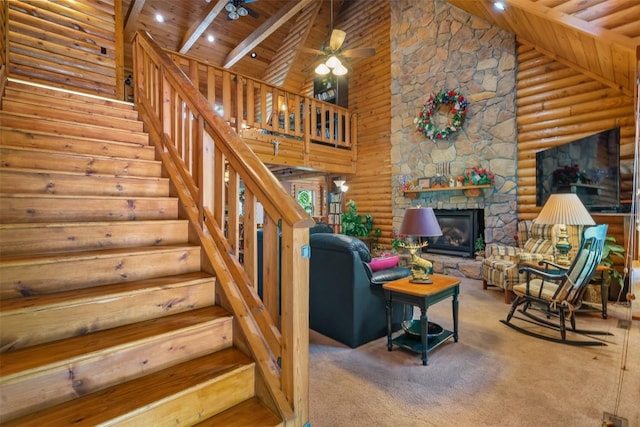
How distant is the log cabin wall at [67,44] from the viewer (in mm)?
4578

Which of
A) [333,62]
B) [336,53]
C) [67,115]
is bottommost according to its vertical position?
[67,115]

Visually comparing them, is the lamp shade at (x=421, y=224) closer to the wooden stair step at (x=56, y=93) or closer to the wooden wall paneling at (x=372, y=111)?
the wooden stair step at (x=56, y=93)

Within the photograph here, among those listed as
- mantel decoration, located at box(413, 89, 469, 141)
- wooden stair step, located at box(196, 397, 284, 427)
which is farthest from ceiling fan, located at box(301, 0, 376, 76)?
wooden stair step, located at box(196, 397, 284, 427)

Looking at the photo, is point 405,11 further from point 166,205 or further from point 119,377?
point 119,377

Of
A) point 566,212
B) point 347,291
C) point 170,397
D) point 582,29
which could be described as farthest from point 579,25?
point 170,397

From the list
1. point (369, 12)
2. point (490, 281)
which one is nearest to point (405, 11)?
point (369, 12)

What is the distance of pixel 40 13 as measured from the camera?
4738mm

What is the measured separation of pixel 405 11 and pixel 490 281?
18.7ft

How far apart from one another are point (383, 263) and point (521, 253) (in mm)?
2375

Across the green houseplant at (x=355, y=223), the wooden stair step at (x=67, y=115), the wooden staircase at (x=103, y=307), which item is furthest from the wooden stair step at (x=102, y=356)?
the green houseplant at (x=355, y=223)

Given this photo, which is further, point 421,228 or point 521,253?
point 521,253

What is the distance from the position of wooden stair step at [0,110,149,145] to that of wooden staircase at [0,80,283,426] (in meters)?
0.05

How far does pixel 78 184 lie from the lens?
2080mm

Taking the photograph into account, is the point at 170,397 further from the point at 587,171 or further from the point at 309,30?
the point at 309,30
